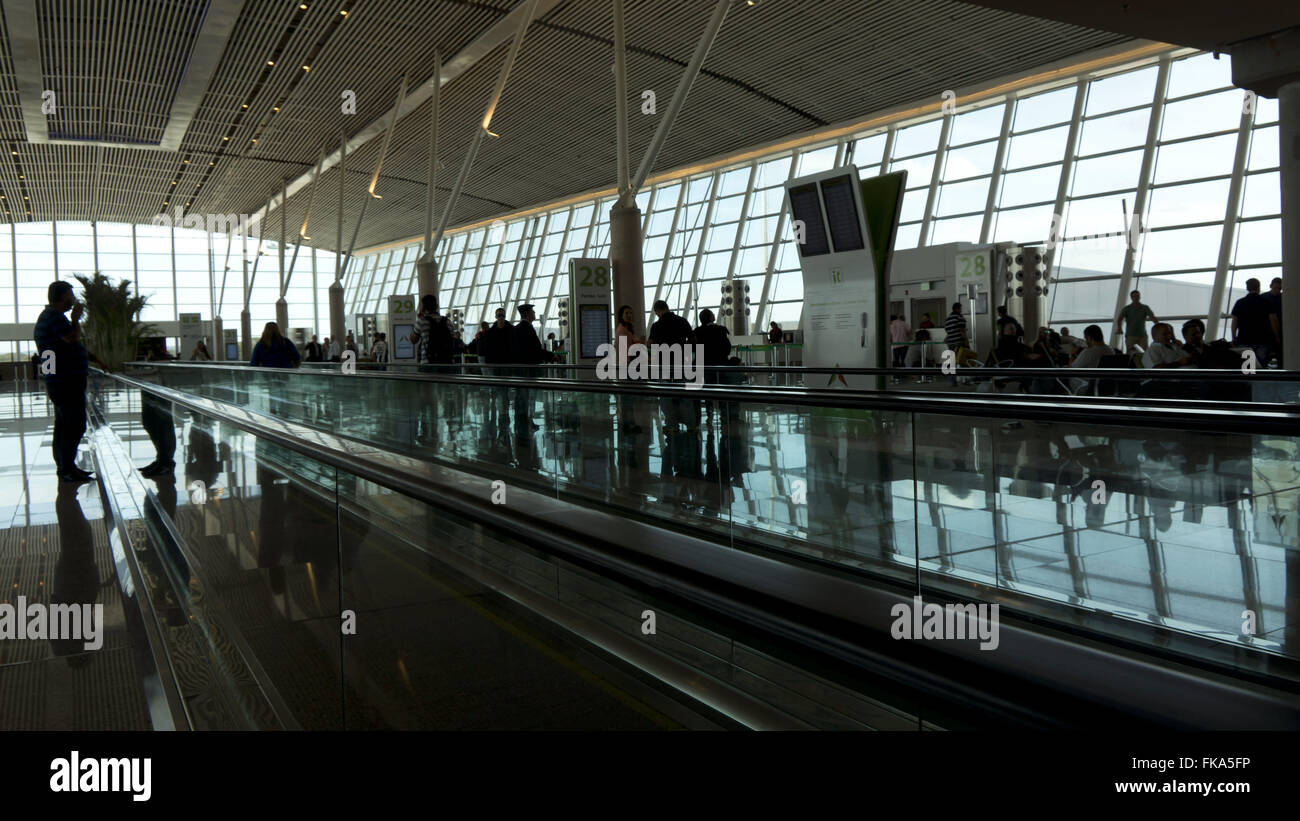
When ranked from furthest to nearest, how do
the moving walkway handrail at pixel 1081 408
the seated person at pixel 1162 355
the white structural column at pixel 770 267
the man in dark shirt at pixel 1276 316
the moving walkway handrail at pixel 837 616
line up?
A: 1. the white structural column at pixel 770 267
2. the man in dark shirt at pixel 1276 316
3. the seated person at pixel 1162 355
4. the moving walkway handrail at pixel 1081 408
5. the moving walkway handrail at pixel 837 616

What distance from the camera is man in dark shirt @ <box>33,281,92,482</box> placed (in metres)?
8.91

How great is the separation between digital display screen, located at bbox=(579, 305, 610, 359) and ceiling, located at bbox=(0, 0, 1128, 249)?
975 cm

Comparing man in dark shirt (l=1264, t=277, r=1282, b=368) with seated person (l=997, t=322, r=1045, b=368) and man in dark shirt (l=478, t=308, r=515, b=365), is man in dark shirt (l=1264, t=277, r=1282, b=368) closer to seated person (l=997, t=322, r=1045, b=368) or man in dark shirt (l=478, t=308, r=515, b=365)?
seated person (l=997, t=322, r=1045, b=368)

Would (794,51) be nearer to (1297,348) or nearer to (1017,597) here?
(1297,348)

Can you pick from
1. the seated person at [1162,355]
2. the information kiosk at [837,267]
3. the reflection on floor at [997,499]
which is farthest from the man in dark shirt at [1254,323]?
the reflection on floor at [997,499]

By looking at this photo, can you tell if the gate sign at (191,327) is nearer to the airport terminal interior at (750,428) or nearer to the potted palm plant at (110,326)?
the airport terminal interior at (750,428)

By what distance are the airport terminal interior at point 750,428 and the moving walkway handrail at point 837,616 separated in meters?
0.01

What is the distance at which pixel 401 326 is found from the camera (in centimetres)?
2591

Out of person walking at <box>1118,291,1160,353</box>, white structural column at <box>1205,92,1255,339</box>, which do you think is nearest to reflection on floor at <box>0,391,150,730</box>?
person walking at <box>1118,291,1160,353</box>

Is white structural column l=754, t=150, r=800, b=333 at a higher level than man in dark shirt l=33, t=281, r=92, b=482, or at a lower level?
higher

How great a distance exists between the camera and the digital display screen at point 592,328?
16.2 m
